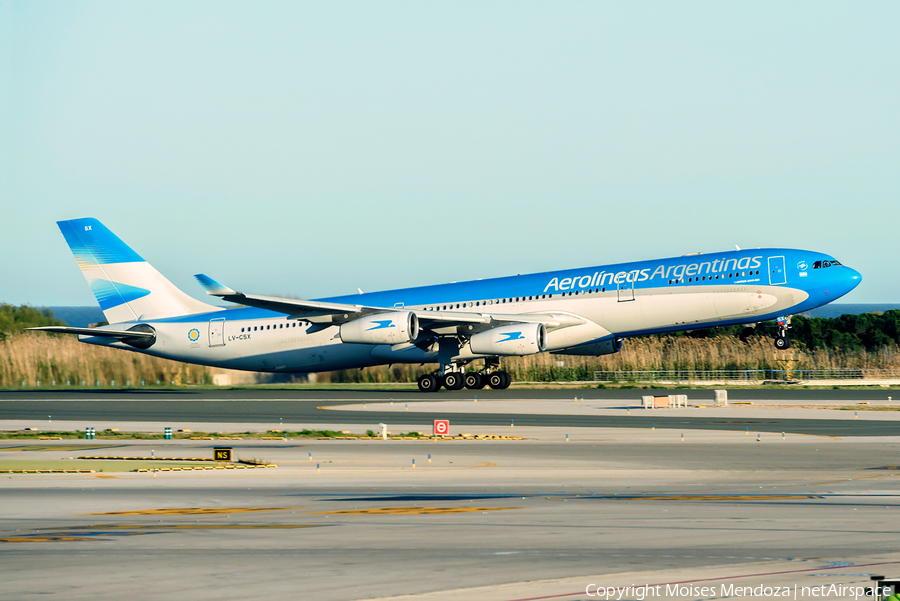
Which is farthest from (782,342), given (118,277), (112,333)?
(118,277)

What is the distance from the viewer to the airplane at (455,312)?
43.8 metres

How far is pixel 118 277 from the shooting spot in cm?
5253

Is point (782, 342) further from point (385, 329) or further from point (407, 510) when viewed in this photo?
point (407, 510)

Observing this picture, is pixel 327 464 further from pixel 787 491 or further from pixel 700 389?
pixel 700 389

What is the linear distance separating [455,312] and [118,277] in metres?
18.5

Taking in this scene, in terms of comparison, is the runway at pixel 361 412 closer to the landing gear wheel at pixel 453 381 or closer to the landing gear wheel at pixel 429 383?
the landing gear wheel at pixel 429 383

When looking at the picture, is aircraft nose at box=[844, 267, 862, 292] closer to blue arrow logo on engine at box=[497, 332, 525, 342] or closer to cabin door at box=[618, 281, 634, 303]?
cabin door at box=[618, 281, 634, 303]

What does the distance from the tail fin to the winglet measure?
411 inches

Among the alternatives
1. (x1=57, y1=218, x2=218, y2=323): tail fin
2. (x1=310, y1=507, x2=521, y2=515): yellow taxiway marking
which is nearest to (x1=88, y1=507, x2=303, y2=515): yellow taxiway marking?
(x1=310, y1=507, x2=521, y2=515): yellow taxiway marking

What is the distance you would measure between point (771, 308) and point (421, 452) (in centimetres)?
2622

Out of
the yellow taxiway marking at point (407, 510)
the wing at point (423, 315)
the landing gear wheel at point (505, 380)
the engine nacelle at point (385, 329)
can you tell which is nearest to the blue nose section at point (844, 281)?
the wing at point (423, 315)

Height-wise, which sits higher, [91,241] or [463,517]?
[91,241]

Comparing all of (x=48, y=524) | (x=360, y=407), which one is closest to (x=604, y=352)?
(x=360, y=407)

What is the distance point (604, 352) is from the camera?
1913 inches
